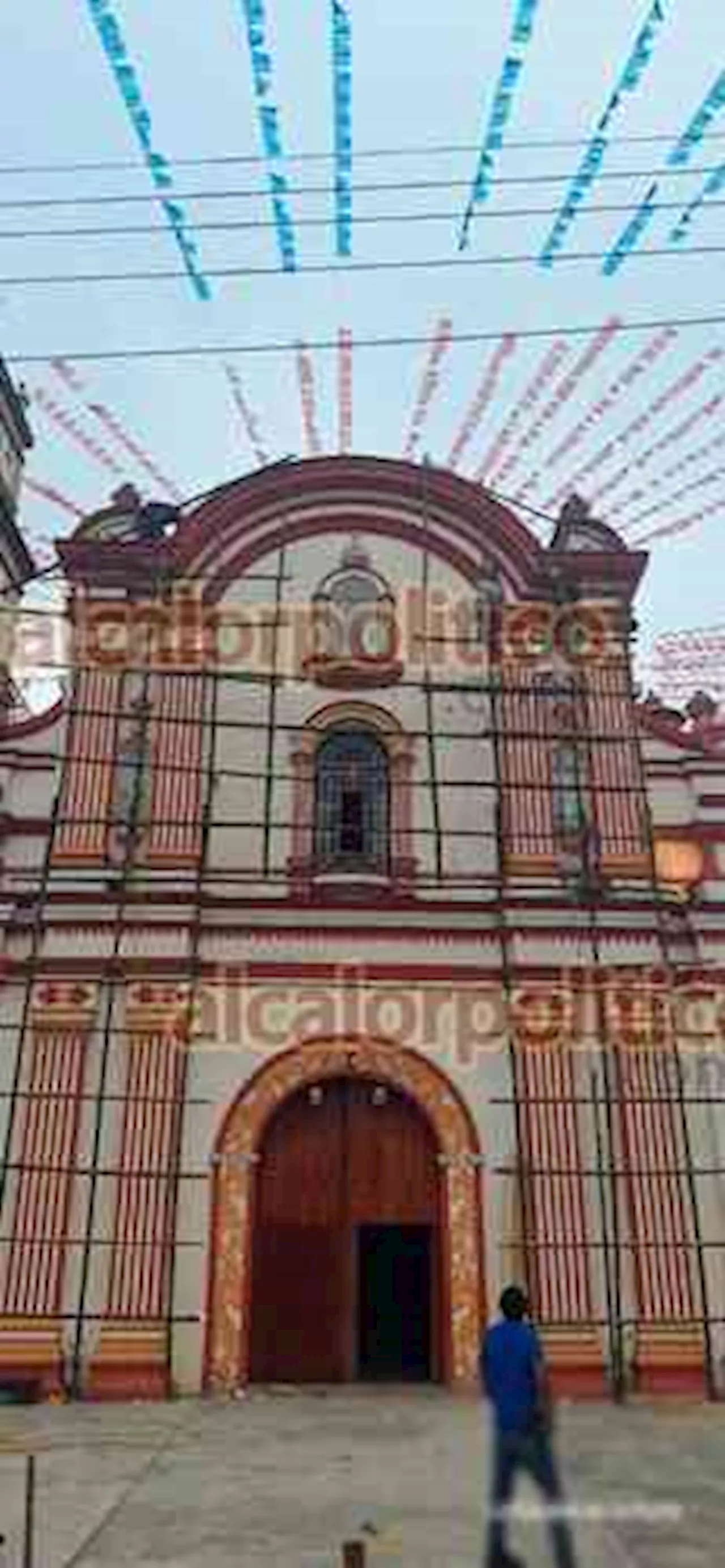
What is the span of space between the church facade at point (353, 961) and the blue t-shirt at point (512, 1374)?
7.21 meters

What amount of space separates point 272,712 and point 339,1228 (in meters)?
6.40

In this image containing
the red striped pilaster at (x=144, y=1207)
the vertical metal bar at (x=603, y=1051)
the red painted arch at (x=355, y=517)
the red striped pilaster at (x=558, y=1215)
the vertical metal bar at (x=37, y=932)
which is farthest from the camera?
the red painted arch at (x=355, y=517)

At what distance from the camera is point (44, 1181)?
14.6 meters

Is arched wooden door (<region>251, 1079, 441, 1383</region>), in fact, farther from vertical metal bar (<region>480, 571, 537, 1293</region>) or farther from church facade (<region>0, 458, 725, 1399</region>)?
vertical metal bar (<region>480, 571, 537, 1293</region>)

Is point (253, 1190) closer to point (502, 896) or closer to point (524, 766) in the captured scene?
point (502, 896)

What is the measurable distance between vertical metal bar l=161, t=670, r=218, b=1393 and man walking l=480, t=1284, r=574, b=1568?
722cm

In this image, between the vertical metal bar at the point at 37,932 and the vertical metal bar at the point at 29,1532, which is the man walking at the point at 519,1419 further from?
the vertical metal bar at the point at 37,932

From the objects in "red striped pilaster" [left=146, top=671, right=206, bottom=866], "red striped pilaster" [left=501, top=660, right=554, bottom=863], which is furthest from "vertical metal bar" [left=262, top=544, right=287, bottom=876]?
"red striped pilaster" [left=501, top=660, right=554, bottom=863]

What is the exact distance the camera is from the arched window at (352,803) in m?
16.7

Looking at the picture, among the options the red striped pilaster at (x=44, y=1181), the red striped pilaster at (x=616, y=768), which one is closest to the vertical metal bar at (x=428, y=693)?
the red striped pilaster at (x=616, y=768)

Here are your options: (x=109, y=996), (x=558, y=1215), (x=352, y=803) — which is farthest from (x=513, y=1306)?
(x=352, y=803)

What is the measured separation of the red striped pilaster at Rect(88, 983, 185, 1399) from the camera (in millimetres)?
13852

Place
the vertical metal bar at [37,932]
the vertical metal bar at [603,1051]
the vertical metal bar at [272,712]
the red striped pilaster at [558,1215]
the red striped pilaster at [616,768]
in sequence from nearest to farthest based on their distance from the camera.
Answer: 1. the red striped pilaster at [558,1215]
2. the vertical metal bar at [603,1051]
3. the vertical metal bar at [37,932]
4. the vertical metal bar at [272,712]
5. the red striped pilaster at [616,768]

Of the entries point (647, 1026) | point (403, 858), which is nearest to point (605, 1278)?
point (647, 1026)
